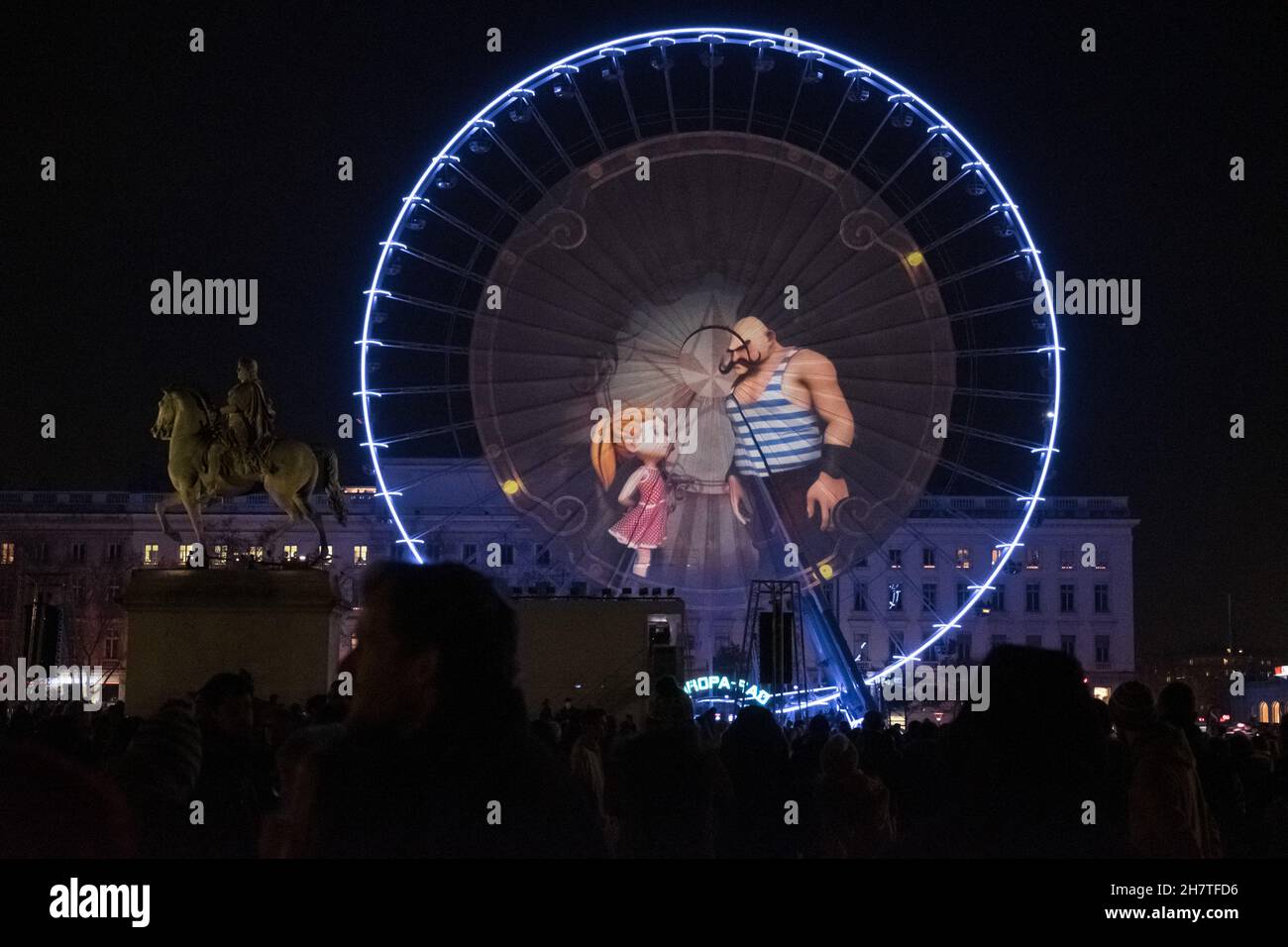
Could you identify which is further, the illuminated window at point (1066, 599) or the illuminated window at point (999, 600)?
the illuminated window at point (1066, 599)

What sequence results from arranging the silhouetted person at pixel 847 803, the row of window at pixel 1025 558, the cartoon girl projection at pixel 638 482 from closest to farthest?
the silhouetted person at pixel 847 803, the cartoon girl projection at pixel 638 482, the row of window at pixel 1025 558

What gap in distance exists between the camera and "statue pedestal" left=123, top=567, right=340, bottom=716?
2341 cm

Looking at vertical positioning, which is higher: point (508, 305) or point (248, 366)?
point (508, 305)

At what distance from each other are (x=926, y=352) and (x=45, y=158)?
17.8 metres

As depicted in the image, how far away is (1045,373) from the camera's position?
30688 millimetres

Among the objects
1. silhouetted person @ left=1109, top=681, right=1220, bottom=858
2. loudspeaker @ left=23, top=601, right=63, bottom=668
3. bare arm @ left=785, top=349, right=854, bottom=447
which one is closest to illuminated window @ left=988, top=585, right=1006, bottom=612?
bare arm @ left=785, top=349, right=854, bottom=447

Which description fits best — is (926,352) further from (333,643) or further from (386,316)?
(333,643)

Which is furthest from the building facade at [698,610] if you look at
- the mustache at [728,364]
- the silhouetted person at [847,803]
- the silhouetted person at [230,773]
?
the silhouetted person at [230,773]

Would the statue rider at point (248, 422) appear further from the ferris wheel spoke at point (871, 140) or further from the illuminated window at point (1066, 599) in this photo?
the illuminated window at point (1066, 599)

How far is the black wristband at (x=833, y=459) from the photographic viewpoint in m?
31.6

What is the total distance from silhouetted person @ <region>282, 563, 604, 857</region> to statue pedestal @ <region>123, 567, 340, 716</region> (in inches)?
760

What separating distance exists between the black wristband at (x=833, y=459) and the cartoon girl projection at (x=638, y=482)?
2937mm
